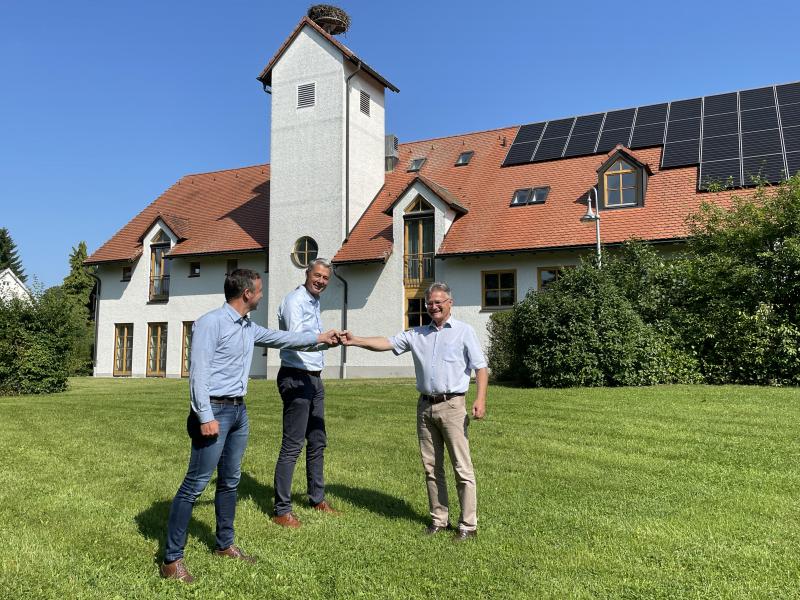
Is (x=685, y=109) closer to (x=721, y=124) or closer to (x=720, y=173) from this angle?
(x=721, y=124)

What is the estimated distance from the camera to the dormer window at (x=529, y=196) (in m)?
22.2

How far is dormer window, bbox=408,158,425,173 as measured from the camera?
26391 mm

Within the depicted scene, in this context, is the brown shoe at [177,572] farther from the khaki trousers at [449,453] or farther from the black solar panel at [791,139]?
the black solar panel at [791,139]

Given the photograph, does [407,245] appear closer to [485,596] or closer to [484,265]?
[484,265]

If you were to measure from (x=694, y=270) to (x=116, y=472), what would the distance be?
1463cm

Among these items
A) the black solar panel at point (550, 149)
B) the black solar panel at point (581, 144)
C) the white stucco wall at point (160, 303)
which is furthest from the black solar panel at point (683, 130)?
the white stucco wall at point (160, 303)

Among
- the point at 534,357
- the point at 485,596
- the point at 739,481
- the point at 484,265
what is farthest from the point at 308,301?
the point at 484,265

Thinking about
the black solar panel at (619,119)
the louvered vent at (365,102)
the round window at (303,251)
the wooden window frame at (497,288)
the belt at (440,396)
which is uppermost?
the louvered vent at (365,102)

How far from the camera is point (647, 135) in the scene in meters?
23.0

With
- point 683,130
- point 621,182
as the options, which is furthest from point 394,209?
point 683,130

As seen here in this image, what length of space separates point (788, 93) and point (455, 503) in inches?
922

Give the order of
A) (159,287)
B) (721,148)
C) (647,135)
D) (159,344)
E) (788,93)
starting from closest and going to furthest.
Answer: (721,148)
(788,93)
(647,135)
(159,344)
(159,287)

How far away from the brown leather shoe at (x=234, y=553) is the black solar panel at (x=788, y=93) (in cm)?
2455

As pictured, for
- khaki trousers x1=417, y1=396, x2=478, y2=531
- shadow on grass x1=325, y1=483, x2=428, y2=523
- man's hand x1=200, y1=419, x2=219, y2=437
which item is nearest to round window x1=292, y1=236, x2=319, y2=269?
shadow on grass x1=325, y1=483, x2=428, y2=523
